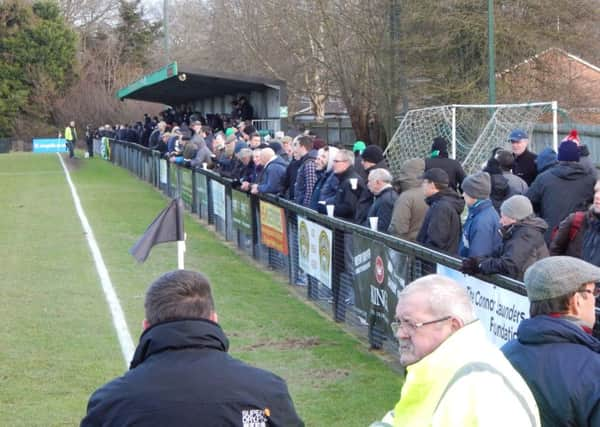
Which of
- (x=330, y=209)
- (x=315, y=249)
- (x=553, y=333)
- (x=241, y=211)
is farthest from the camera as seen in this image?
(x=241, y=211)

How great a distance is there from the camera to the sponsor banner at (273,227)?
15117mm

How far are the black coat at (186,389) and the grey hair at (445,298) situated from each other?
0.75m

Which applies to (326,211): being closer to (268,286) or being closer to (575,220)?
(268,286)

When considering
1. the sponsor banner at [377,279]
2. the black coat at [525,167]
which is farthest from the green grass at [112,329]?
the black coat at [525,167]

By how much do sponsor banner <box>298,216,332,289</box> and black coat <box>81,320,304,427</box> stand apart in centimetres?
859

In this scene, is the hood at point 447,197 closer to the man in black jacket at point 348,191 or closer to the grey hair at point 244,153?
the man in black jacket at point 348,191

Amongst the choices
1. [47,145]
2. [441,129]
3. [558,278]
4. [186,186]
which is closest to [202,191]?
[186,186]

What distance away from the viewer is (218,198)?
21.3 metres

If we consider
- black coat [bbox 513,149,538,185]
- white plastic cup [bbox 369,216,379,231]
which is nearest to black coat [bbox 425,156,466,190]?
black coat [bbox 513,149,538,185]

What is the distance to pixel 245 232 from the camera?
1827 cm

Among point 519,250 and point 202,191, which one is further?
point 202,191

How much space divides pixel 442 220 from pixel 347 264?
2.24 metres

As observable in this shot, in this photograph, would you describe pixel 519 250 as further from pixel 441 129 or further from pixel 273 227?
pixel 441 129

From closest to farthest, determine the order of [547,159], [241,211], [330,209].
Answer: [547,159]
[330,209]
[241,211]
